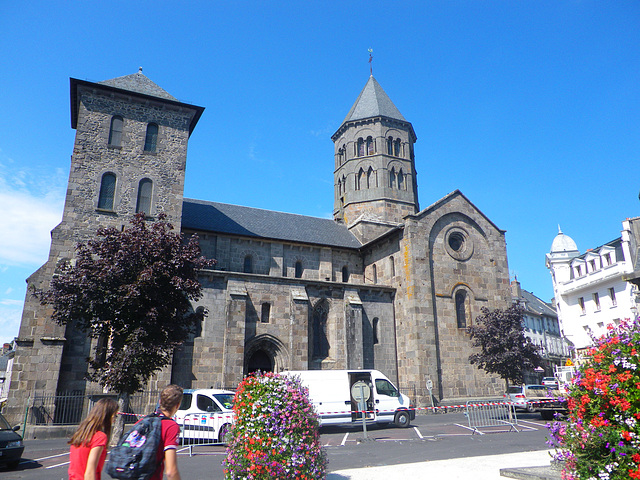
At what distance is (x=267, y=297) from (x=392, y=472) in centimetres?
1653

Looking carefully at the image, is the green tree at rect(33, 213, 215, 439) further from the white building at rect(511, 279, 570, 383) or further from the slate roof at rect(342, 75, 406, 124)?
the white building at rect(511, 279, 570, 383)

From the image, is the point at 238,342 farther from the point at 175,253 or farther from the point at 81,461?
the point at 81,461

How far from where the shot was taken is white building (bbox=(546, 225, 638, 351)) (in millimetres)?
33000

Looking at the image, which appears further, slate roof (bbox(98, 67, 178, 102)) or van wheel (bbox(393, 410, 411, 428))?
slate roof (bbox(98, 67, 178, 102))

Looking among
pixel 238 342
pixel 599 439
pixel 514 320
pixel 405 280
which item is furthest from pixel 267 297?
pixel 599 439

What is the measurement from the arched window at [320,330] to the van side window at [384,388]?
7.86 m

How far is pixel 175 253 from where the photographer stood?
1611cm

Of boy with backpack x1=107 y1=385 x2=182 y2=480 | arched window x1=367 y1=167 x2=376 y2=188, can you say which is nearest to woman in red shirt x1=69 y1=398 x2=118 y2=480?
boy with backpack x1=107 y1=385 x2=182 y2=480

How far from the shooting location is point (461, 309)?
27797 millimetres

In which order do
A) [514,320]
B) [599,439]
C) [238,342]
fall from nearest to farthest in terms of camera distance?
[599,439]
[238,342]
[514,320]

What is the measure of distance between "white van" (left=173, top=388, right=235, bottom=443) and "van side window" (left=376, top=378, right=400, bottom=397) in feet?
20.5

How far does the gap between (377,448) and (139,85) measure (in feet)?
79.7

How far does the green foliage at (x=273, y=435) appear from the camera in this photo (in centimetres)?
694

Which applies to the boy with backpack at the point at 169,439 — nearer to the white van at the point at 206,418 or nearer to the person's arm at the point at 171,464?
the person's arm at the point at 171,464
